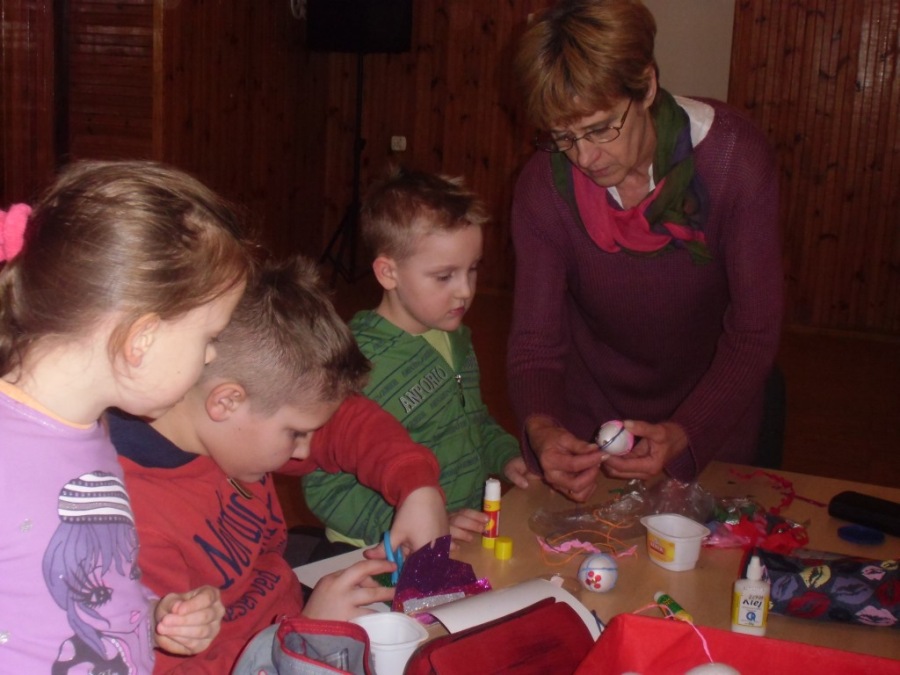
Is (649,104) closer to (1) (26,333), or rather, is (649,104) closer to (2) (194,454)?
(2) (194,454)

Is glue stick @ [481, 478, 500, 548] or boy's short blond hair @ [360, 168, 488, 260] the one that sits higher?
boy's short blond hair @ [360, 168, 488, 260]

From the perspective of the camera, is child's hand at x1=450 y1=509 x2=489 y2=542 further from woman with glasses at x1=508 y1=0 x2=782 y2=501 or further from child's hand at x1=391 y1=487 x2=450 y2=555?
woman with glasses at x1=508 y1=0 x2=782 y2=501

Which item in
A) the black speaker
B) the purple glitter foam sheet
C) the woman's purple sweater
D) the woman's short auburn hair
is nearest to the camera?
the purple glitter foam sheet

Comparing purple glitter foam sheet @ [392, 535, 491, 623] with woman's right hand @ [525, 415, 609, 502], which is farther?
woman's right hand @ [525, 415, 609, 502]

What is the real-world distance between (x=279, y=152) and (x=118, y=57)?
2030 mm

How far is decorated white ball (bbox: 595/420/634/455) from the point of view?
178cm

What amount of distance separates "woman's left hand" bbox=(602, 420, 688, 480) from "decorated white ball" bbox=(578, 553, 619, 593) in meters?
0.31

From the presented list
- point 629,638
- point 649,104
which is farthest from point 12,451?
point 649,104

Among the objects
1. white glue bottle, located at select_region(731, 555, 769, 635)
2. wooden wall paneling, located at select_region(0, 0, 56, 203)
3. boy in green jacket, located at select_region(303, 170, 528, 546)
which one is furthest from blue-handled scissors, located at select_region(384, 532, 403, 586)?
wooden wall paneling, located at select_region(0, 0, 56, 203)

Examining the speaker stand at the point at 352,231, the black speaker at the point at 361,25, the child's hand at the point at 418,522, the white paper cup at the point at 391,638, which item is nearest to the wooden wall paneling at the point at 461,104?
the speaker stand at the point at 352,231

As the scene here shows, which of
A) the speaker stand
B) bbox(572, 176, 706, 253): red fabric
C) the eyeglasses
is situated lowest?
the speaker stand

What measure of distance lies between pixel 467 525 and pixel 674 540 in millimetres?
342

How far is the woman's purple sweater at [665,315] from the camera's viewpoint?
1.90 meters

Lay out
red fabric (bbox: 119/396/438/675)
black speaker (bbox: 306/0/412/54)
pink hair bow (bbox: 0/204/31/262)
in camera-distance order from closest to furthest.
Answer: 1. pink hair bow (bbox: 0/204/31/262)
2. red fabric (bbox: 119/396/438/675)
3. black speaker (bbox: 306/0/412/54)
